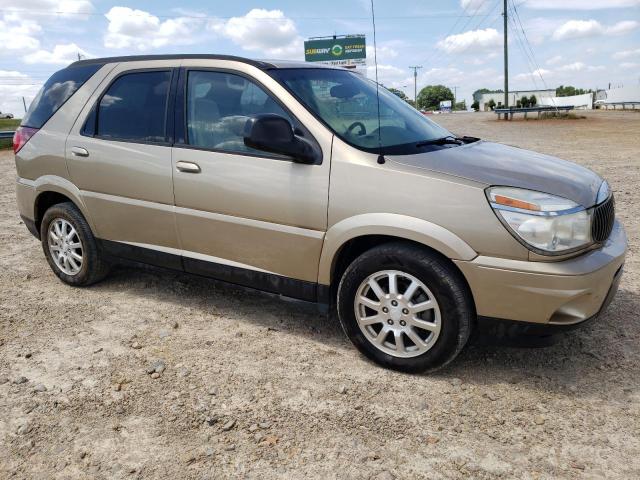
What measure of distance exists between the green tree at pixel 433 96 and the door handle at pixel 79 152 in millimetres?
120745

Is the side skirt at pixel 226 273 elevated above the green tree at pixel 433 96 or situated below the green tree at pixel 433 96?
below

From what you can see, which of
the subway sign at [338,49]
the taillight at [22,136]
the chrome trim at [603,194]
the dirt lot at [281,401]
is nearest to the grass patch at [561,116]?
the subway sign at [338,49]

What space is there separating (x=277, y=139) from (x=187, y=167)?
33.5 inches

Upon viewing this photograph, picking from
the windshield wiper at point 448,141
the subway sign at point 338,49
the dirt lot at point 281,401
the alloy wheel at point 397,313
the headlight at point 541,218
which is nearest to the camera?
the dirt lot at point 281,401

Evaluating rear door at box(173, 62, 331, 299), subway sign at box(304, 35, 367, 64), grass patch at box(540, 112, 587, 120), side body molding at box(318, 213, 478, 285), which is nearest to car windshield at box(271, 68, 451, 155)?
rear door at box(173, 62, 331, 299)

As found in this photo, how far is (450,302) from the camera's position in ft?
9.95

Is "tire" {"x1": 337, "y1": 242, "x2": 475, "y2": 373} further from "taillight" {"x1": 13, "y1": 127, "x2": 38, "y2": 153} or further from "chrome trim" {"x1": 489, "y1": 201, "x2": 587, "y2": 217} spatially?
"taillight" {"x1": 13, "y1": 127, "x2": 38, "y2": 153}

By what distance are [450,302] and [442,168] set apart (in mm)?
743

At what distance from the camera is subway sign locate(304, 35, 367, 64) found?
186ft

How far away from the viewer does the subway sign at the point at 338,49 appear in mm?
56812

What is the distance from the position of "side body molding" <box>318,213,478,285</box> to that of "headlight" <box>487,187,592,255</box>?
0.86 feet

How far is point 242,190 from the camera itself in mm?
3574

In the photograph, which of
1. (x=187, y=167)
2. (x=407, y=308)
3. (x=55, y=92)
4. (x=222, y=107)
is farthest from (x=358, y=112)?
(x=55, y=92)

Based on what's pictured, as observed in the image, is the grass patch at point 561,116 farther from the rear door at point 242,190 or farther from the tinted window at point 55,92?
the rear door at point 242,190
